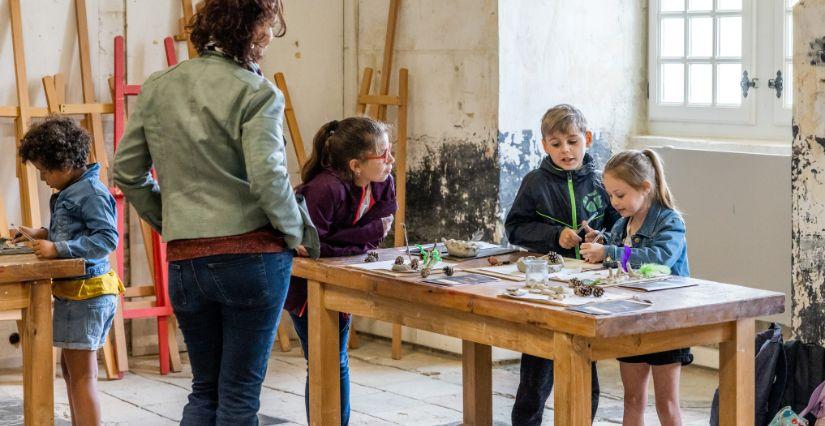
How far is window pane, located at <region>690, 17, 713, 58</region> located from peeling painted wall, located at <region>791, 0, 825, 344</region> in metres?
1.76

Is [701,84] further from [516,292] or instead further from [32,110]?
[32,110]

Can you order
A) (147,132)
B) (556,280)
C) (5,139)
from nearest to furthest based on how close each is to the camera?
(147,132) < (556,280) < (5,139)

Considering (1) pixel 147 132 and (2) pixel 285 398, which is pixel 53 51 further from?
(1) pixel 147 132

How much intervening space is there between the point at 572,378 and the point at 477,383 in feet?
4.57

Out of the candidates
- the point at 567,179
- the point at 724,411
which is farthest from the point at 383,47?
the point at 724,411

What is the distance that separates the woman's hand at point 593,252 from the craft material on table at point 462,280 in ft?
1.10

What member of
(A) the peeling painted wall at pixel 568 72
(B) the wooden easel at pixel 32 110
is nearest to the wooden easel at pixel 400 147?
(A) the peeling painted wall at pixel 568 72

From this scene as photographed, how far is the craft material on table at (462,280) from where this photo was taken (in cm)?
376

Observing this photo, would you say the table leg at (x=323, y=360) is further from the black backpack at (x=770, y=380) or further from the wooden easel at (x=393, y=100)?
the wooden easel at (x=393, y=100)

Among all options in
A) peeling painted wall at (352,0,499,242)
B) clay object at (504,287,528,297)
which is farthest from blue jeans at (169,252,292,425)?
peeling painted wall at (352,0,499,242)

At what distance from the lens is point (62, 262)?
4020 millimetres

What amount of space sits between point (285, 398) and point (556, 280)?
2182 millimetres

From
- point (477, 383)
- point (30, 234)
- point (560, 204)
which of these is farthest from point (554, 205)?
point (30, 234)

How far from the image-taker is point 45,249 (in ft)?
13.4
